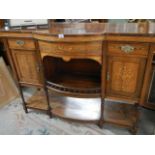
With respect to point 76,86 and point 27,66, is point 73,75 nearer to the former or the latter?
point 76,86

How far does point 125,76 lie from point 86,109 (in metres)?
0.70

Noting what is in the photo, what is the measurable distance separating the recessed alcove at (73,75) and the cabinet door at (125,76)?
20 cm

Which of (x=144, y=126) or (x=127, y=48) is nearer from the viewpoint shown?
(x=127, y=48)

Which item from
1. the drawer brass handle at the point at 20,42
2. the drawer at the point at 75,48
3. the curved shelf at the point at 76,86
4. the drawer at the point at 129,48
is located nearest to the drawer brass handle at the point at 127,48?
the drawer at the point at 129,48

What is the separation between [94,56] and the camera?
1.23m

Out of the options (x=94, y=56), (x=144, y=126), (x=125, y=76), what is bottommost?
(x=144, y=126)

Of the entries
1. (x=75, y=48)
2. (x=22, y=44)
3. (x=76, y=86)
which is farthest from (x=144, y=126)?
(x=22, y=44)

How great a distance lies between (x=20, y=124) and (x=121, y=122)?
1133 millimetres

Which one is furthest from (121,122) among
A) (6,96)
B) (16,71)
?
(6,96)

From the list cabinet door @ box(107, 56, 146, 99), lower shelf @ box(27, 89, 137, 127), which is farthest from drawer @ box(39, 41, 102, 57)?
lower shelf @ box(27, 89, 137, 127)

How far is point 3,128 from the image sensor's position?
67.9 inches

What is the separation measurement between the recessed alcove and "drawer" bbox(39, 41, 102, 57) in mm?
303

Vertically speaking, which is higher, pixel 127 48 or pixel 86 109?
pixel 127 48
